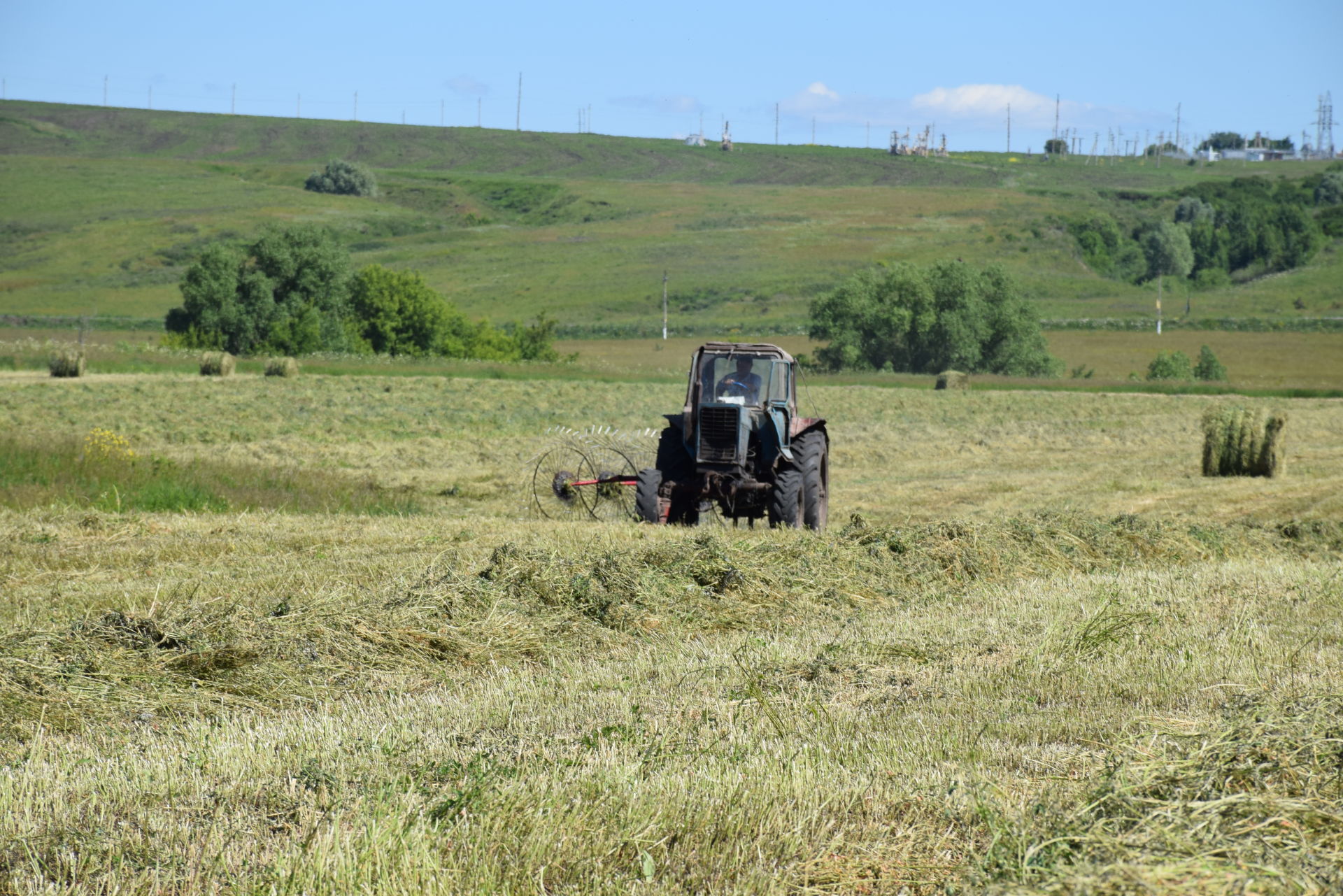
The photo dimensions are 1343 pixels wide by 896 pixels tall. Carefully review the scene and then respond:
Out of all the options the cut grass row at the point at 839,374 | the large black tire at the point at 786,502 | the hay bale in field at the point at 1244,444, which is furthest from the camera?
the cut grass row at the point at 839,374

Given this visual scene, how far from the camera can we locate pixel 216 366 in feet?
116

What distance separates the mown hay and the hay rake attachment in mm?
10671

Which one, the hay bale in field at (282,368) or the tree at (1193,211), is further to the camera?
the tree at (1193,211)

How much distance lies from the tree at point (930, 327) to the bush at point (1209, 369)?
684cm

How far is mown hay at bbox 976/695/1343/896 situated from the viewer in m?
3.08

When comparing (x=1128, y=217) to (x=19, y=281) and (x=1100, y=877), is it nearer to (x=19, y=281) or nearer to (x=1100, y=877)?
(x=19, y=281)

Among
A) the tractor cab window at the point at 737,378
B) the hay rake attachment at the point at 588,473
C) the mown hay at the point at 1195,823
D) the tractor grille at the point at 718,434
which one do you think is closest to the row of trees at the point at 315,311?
the hay rake attachment at the point at 588,473

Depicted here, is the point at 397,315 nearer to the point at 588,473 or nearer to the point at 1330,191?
the point at 588,473

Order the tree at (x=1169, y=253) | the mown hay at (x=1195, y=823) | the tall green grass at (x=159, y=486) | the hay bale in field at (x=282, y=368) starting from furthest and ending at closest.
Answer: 1. the tree at (x=1169, y=253)
2. the hay bale in field at (x=282, y=368)
3. the tall green grass at (x=159, y=486)
4. the mown hay at (x=1195, y=823)

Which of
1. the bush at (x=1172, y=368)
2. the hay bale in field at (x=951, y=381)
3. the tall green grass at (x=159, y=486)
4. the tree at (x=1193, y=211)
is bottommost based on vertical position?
the tall green grass at (x=159, y=486)

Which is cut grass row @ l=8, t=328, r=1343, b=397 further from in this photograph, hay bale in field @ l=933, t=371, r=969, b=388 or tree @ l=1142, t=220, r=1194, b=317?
tree @ l=1142, t=220, r=1194, b=317

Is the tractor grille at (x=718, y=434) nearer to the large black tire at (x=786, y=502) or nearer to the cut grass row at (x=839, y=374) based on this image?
the large black tire at (x=786, y=502)

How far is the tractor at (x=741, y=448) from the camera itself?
1292 centimetres

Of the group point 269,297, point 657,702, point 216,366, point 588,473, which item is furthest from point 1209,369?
point 657,702
